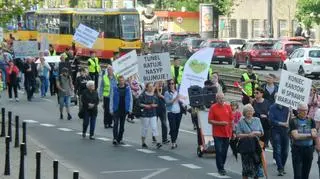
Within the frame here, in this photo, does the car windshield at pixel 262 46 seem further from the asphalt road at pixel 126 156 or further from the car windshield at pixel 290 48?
the asphalt road at pixel 126 156

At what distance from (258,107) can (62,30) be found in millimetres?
42675

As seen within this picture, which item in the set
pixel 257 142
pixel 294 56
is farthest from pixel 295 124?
pixel 294 56

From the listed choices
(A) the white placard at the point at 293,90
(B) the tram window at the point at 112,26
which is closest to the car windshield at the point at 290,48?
(B) the tram window at the point at 112,26

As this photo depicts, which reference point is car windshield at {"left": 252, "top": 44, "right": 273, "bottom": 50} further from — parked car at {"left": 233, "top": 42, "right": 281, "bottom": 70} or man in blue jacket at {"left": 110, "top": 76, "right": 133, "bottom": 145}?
man in blue jacket at {"left": 110, "top": 76, "right": 133, "bottom": 145}

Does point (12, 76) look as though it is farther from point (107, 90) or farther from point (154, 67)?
point (154, 67)

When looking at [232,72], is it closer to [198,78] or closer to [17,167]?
[198,78]

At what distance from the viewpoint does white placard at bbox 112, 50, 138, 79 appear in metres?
23.6

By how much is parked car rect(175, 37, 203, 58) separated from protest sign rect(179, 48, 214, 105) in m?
35.9

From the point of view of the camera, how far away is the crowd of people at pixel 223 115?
15.4 m

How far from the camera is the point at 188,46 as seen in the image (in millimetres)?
59281

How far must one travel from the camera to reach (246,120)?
15.9m

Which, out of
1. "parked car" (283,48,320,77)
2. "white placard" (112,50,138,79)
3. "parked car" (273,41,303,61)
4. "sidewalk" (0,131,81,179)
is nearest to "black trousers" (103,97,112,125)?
"white placard" (112,50,138,79)

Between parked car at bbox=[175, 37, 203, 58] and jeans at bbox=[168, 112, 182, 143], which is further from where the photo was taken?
parked car at bbox=[175, 37, 203, 58]

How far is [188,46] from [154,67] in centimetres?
3695
